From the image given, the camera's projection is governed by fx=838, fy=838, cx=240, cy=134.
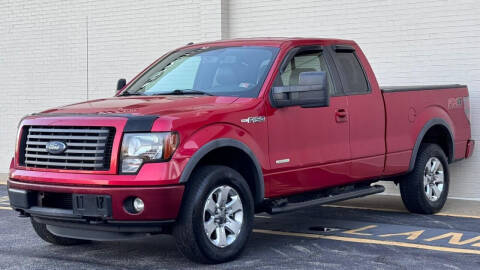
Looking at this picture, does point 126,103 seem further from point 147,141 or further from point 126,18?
point 126,18

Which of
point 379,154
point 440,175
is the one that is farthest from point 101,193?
point 440,175

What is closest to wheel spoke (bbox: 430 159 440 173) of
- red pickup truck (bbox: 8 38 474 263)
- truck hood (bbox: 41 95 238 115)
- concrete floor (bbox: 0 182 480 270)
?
red pickup truck (bbox: 8 38 474 263)

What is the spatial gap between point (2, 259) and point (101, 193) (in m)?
1.46

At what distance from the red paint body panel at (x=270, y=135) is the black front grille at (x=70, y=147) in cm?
6

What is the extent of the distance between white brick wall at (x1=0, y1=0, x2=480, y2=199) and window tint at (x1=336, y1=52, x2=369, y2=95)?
9.35 ft

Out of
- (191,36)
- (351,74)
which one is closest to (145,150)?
(351,74)

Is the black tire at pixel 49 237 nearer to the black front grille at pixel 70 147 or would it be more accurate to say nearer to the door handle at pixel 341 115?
the black front grille at pixel 70 147

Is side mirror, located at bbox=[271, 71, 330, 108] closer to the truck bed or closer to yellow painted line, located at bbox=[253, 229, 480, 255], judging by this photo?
yellow painted line, located at bbox=[253, 229, 480, 255]

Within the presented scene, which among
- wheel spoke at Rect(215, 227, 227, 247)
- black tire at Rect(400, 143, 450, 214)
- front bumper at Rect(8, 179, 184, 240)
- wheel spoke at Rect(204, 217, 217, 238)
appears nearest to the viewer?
front bumper at Rect(8, 179, 184, 240)

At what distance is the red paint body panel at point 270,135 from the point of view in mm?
6496

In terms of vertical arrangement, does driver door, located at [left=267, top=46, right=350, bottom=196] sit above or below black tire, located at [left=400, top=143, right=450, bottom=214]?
above

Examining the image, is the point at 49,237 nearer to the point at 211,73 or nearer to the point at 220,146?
the point at 220,146

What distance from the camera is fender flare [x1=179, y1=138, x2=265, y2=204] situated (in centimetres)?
657

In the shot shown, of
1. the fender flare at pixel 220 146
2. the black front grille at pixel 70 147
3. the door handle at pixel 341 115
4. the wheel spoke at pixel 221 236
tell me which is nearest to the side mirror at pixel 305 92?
the fender flare at pixel 220 146
